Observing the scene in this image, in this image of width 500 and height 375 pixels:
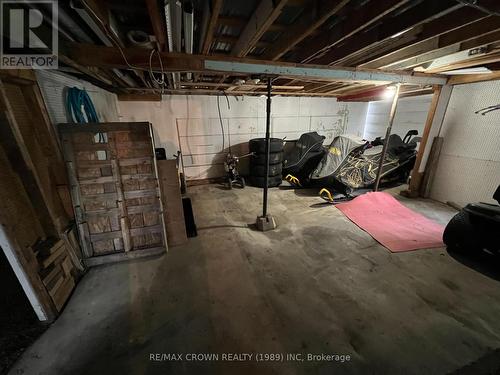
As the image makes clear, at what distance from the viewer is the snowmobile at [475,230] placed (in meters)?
2.08

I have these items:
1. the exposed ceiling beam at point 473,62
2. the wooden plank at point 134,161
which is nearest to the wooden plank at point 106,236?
the wooden plank at point 134,161

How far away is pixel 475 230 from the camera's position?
2205 mm

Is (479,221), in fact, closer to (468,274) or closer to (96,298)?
(468,274)

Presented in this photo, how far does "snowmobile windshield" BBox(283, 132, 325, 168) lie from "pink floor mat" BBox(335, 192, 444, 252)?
1588 millimetres

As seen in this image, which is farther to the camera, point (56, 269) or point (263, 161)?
point (263, 161)

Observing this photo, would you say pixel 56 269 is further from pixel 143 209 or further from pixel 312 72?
pixel 312 72

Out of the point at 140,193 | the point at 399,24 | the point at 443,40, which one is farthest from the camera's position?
the point at 140,193

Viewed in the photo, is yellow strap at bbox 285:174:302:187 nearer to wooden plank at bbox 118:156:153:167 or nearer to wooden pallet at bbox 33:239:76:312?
wooden plank at bbox 118:156:153:167

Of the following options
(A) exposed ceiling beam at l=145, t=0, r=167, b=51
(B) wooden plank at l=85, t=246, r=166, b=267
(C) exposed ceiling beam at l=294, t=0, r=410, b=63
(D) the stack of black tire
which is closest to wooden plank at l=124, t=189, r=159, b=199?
(B) wooden plank at l=85, t=246, r=166, b=267

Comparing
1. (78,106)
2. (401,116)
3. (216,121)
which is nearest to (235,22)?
(78,106)

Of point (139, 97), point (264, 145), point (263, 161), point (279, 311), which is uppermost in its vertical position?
point (139, 97)

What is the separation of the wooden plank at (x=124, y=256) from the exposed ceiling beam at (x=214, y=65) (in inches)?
77.6

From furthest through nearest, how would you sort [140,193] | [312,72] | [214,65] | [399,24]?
[312,72]
[140,193]
[214,65]
[399,24]

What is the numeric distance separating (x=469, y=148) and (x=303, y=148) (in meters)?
2.84
